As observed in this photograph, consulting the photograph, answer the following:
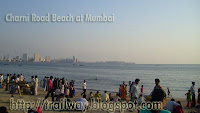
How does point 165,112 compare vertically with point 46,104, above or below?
above

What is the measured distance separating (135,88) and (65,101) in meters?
3.36

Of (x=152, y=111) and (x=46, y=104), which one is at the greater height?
(x=152, y=111)

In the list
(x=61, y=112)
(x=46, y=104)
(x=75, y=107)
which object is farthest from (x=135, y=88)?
(x=46, y=104)

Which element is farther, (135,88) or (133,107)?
(133,107)

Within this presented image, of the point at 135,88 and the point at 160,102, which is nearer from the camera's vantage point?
the point at 160,102

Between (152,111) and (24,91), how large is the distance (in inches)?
465

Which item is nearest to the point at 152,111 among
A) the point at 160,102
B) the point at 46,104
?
the point at 160,102

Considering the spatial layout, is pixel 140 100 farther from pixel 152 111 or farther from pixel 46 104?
pixel 152 111

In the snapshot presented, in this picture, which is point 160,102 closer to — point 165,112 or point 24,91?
point 165,112

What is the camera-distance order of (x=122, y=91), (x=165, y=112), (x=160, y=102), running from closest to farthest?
(x=165, y=112)
(x=160, y=102)
(x=122, y=91)

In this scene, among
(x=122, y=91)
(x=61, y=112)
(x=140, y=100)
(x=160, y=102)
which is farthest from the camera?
(x=122, y=91)

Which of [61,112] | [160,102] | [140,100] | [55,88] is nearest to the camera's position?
[160,102]

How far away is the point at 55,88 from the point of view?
11.4m

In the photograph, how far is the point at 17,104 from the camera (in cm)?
934
